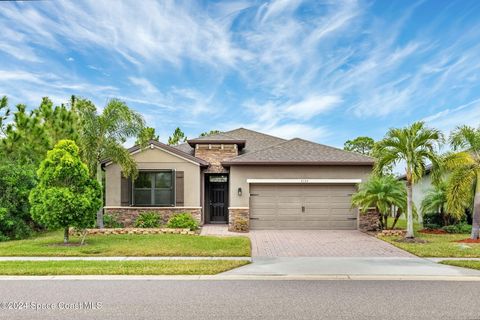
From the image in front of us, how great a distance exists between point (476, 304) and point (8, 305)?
737 cm

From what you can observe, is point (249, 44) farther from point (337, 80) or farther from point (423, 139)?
point (423, 139)

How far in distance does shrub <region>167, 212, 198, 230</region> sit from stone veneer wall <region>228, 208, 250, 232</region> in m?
1.57

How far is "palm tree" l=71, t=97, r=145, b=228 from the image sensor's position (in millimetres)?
16078

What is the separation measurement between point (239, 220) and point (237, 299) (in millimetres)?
10413

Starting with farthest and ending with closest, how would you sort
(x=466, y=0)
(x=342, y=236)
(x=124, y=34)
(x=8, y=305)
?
(x=342, y=236), (x=124, y=34), (x=466, y=0), (x=8, y=305)

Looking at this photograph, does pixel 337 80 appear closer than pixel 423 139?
No

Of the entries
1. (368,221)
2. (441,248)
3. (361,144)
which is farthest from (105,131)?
(361,144)

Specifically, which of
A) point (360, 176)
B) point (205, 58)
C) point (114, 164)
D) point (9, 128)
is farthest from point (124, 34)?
point (360, 176)

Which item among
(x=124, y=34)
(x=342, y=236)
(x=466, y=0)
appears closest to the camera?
(x=466, y=0)

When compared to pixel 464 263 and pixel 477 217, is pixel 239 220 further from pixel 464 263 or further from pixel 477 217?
pixel 464 263

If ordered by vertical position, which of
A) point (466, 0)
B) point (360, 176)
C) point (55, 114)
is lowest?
point (360, 176)

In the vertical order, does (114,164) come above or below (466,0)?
below

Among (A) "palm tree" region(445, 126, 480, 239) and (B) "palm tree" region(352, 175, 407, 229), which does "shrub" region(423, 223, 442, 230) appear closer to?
Answer: (B) "palm tree" region(352, 175, 407, 229)

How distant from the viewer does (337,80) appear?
1952cm
